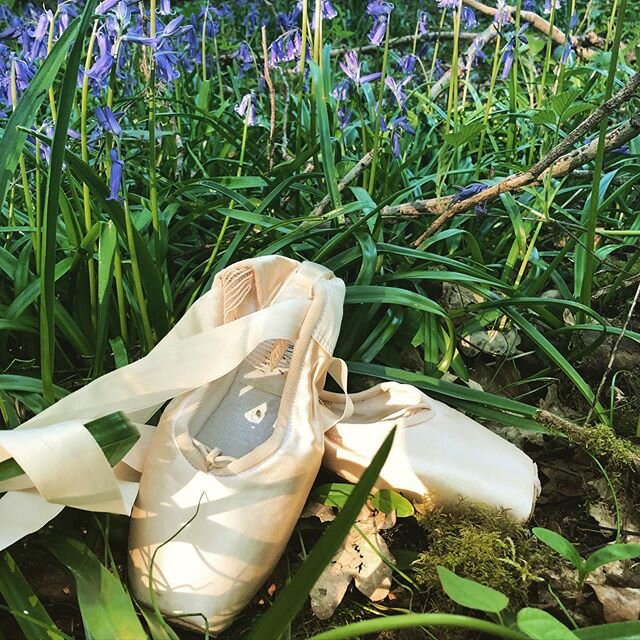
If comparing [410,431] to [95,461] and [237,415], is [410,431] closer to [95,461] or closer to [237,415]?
[237,415]

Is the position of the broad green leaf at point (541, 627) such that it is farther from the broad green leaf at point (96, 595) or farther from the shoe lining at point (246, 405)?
the shoe lining at point (246, 405)

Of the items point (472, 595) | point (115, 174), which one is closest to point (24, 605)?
point (472, 595)

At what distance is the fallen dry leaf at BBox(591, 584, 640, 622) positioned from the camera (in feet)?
3.20

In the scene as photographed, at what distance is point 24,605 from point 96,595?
0.11 m

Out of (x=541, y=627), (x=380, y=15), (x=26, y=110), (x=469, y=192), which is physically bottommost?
(x=541, y=627)

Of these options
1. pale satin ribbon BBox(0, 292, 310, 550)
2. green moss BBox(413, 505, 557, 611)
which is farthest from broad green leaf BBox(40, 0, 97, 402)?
green moss BBox(413, 505, 557, 611)

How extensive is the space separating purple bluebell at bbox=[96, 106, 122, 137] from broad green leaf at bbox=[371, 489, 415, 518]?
777 mm

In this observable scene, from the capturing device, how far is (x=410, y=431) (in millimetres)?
1148

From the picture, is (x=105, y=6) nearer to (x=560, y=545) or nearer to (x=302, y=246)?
(x=302, y=246)

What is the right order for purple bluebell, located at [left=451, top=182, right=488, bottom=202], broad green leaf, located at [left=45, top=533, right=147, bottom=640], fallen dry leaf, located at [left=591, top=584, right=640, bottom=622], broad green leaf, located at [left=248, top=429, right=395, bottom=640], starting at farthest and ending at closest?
purple bluebell, located at [left=451, top=182, right=488, bottom=202] → fallen dry leaf, located at [left=591, top=584, right=640, bottom=622] → broad green leaf, located at [left=45, top=533, right=147, bottom=640] → broad green leaf, located at [left=248, top=429, right=395, bottom=640]

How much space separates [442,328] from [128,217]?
0.73 m

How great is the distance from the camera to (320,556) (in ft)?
2.19

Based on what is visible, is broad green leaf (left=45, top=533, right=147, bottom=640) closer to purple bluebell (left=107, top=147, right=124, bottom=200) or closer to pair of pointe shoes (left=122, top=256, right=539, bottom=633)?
pair of pointe shoes (left=122, top=256, right=539, bottom=633)

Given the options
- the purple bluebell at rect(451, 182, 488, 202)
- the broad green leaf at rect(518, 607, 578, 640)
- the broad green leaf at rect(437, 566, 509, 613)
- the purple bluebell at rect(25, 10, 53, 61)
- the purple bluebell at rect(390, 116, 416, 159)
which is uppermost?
the purple bluebell at rect(25, 10, 53, 61)
